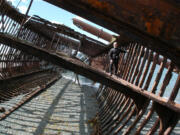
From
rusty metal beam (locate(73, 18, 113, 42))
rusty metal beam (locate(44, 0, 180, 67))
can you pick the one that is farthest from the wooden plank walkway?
rusty metal beam (locate(73, 18, 113, 42))

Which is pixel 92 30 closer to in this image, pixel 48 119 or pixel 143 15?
pixel 48 119

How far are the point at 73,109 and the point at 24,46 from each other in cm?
360

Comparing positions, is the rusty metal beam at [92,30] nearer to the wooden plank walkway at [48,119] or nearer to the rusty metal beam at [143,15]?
the wooden plank walkway at [48,119]

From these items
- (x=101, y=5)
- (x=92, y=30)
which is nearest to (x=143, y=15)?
(x=101, y=5)

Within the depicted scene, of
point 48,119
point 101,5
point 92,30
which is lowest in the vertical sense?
point 48,119

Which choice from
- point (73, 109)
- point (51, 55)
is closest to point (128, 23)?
point (51, 55)

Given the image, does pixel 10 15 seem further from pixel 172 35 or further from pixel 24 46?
pixel 172 35

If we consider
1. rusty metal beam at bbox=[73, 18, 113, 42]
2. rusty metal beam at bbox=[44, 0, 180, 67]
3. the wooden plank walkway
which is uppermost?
rusty metal beam at bbox=[73, 18, 113, 42]

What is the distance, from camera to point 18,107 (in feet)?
20.1

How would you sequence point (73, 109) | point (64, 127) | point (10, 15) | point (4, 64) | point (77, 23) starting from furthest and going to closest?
point (77, 23) < point (4, 64) < point (10, 15) < point (73, 109) < point (64, 127)

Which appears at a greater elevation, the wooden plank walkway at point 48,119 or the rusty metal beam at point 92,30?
the rusty metal beam at point 92,30

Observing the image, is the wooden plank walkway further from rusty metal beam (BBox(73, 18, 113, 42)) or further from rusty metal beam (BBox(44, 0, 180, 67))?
rusty metal beam (BBox(73, 18, 113, 42))

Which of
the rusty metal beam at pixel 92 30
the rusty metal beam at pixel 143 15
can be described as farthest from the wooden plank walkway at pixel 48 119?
the rusty metal beam at pixel 92 30

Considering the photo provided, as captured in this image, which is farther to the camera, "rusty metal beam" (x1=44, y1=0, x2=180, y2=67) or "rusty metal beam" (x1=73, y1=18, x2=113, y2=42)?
"rusty metal beam" (x1=73, y1=18, x2=113, y2=42)
